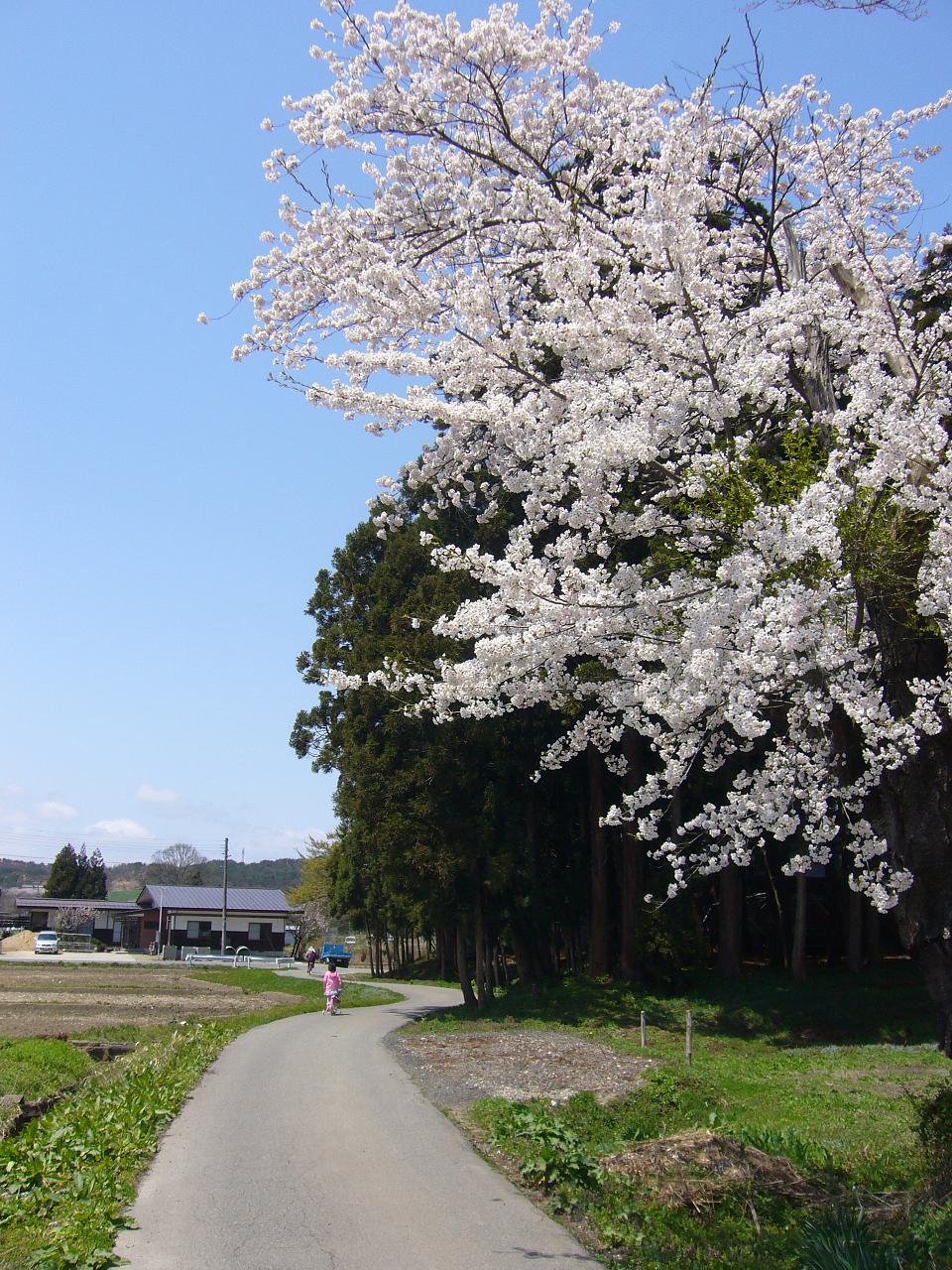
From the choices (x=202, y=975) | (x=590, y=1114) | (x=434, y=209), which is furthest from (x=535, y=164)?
(x=202, y=975)

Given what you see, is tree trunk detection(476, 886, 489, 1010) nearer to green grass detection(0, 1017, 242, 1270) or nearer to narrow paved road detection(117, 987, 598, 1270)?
narrow paved road detection(117, 987, 598, 1270)

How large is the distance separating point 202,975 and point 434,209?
46455mm

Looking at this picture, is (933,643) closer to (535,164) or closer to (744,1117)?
(535,164)

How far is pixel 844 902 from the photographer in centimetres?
2752

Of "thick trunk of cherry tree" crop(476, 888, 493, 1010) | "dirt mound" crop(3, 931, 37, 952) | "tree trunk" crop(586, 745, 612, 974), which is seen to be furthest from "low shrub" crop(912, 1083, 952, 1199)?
"dirt mound" crop(3, 931, 37, 952)

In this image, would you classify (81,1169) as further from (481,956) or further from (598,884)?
(481,956)

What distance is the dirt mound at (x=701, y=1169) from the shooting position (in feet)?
23.2

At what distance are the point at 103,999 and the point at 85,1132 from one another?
2515 cm

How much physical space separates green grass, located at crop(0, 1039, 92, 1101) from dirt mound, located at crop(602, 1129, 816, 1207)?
7.24 m

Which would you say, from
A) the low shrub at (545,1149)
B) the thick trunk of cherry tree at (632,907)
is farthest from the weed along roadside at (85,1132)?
the thick trunk of cherry tree at (632,907)

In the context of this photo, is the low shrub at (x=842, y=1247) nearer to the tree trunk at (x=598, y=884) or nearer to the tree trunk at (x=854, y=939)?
the tree trunk at (x=598, y=884)

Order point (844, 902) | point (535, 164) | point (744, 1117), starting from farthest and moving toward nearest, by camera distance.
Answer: point (844, 902), point (744, 1117), point (535, 164)

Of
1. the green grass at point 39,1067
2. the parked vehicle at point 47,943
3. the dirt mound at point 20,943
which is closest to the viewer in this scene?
the green grass at point 39,1067

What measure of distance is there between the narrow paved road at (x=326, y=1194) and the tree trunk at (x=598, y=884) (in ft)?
42.3
